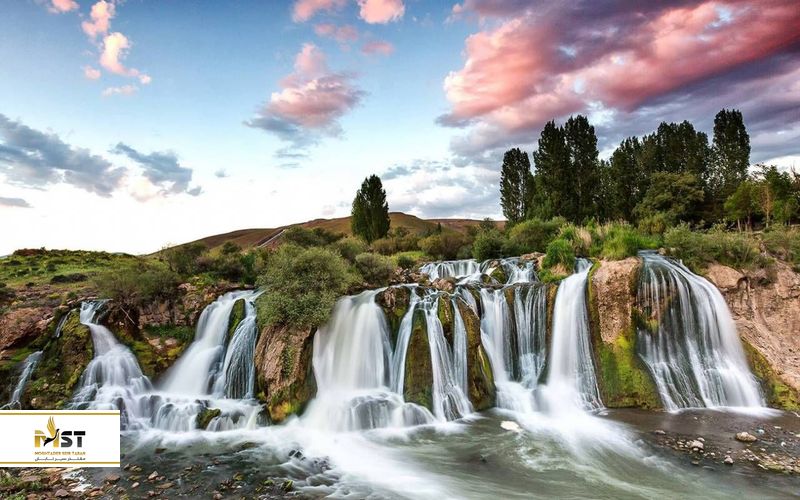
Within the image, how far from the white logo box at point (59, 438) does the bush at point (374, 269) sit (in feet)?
43.1

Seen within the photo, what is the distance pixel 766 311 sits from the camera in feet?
53.0

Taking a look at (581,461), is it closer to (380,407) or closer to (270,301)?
(380,407)

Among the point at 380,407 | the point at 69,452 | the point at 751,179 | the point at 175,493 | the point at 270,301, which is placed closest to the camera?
the point at 175,493

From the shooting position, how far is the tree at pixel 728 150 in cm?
5300

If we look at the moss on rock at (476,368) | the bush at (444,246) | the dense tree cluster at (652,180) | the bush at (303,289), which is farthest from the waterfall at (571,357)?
the dense tree cluster at (652,180)

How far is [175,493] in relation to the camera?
8.75m

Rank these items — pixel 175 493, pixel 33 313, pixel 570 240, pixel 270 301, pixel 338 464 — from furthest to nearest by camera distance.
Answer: pixel 570 240 → pixel 33 313 → pixel 270 301 → pixel 338 464 → pixel 175 493

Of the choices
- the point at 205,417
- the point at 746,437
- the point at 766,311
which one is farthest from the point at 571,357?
the point at 205,417

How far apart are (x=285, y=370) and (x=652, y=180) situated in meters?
48.2

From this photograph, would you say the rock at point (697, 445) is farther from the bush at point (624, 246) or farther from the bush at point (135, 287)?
the bush at point (135, 287)

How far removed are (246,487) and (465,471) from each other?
17.5 ft

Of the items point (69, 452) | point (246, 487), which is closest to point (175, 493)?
point (246, 487)

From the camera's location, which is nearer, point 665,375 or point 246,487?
point 246,487

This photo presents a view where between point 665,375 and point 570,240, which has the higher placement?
point 570,240
